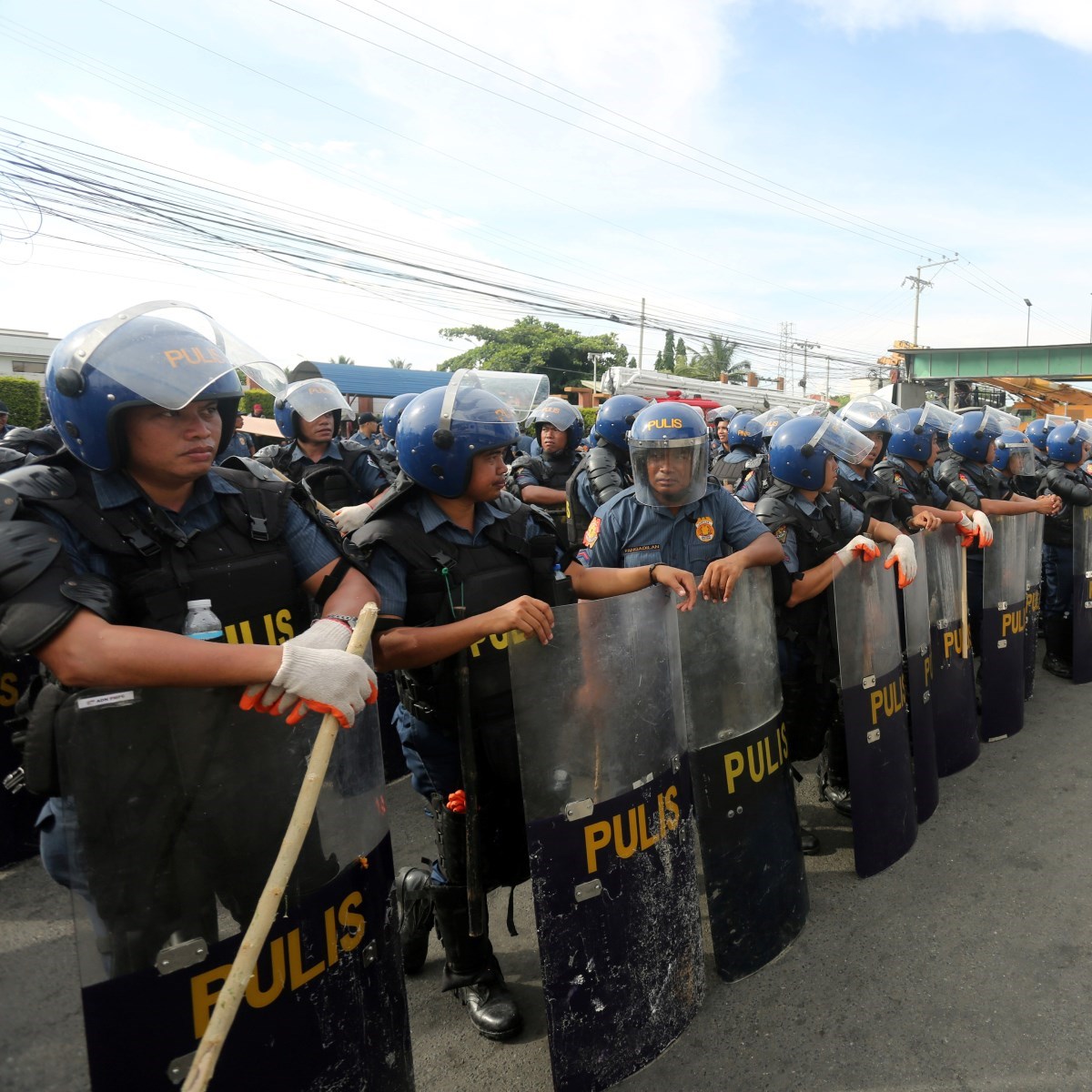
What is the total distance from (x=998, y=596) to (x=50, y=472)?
470cm

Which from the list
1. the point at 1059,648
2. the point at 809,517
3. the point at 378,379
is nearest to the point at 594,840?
the point at 809,517

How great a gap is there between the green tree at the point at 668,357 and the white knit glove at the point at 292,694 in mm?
56918

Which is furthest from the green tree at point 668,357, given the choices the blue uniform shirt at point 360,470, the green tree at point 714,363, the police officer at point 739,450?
the blue uniform shirt at point 360,470

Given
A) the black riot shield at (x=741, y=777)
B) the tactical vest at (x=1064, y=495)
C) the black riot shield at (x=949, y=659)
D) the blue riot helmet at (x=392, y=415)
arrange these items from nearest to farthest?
the black riot shield at (x=741, y=777) < the black riot shield at (x=949, y=659) < the tactical vest at (x=1064, y=495) < the blue riot helmet at (x=392, y=415)

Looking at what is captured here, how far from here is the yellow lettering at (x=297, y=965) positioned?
161 centimetres

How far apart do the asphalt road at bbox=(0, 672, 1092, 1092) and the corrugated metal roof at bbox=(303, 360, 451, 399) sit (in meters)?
24.0

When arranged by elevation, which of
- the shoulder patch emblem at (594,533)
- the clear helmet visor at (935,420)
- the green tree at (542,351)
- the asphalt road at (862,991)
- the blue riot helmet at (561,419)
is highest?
the green tree at (542,351)

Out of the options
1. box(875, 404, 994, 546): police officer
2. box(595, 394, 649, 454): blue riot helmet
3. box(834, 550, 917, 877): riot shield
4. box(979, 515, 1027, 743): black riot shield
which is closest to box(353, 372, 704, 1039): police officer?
box(834, 550, 917, 877): riot shield

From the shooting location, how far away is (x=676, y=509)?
3.24m

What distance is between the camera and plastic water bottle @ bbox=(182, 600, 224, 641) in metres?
1.61

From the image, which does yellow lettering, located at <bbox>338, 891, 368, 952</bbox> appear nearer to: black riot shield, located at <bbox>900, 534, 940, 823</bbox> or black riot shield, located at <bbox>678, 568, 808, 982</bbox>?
black riot shield, located at <bbox>678, 568, 808, 982</bbox>

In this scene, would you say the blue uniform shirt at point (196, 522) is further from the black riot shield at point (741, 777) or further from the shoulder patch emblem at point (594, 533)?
the shoulder patch emblem at point (594, 533)

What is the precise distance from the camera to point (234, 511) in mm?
1838

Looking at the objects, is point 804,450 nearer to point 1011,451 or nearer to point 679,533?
point 679,533
